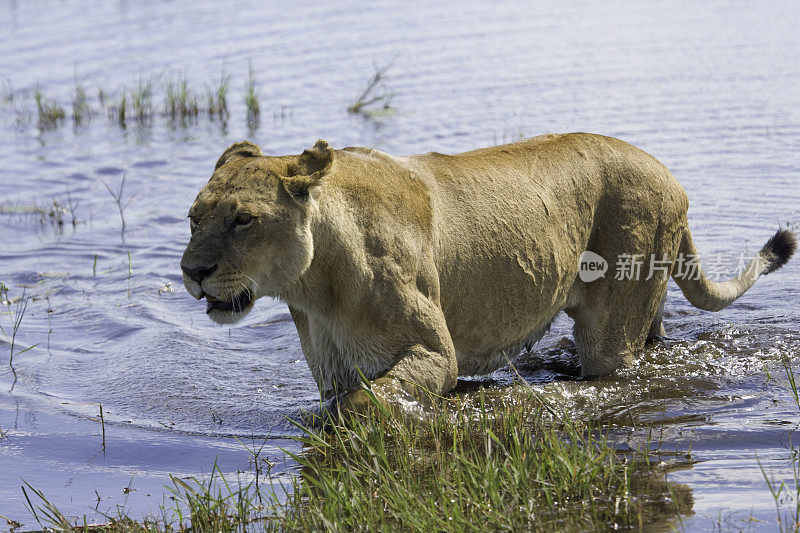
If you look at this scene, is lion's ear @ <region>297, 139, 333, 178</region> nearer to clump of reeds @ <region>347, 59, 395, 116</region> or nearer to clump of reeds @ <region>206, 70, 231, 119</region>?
clump of reeds @ <region>347, 59, 395, 116</region>

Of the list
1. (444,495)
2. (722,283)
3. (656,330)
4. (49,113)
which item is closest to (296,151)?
(49,113)

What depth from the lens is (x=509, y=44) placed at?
17.6 meters

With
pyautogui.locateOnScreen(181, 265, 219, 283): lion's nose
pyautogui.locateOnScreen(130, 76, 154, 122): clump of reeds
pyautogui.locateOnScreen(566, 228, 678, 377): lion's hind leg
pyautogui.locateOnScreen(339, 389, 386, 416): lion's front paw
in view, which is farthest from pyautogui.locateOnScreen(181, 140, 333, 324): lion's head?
pyautogui.locateOnScreen(130, 76, 154, 122): clump of reeds

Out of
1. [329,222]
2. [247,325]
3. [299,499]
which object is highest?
[329,222]

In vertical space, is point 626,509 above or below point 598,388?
above

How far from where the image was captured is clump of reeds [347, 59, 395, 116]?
1347 cm

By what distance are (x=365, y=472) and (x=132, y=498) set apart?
1066mm

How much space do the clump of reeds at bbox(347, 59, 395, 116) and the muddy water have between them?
243 mm

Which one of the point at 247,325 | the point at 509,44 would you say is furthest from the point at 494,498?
the point at 509,44

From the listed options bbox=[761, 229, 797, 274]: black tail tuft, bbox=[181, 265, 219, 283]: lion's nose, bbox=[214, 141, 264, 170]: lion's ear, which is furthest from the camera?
bbox=[761, 229, 797, 274]: black tail tuft

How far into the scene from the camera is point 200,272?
4.12 metres

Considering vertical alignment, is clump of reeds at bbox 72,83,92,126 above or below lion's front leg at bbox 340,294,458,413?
below

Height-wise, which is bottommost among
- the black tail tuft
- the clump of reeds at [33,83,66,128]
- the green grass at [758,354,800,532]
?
the clump of reeds at [33,83,66,128]

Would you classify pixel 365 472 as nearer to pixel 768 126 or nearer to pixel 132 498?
pixel 132 498
